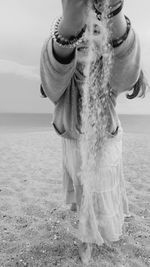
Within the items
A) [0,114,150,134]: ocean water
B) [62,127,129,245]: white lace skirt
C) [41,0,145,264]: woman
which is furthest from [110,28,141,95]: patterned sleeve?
[0,114,150,134]: ocean water

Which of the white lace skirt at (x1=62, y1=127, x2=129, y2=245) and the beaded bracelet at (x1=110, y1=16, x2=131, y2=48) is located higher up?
the beaded bracelet at (x1=110, y1=16, x2=131, y2=48)

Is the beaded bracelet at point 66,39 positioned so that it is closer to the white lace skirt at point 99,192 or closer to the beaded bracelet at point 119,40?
the beaded bracelet at point 119,40

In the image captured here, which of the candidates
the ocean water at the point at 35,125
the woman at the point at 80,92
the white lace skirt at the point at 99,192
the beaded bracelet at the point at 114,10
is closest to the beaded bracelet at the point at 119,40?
the woman at the point at 80,92

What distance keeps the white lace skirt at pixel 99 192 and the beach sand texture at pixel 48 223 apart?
41 centimetres

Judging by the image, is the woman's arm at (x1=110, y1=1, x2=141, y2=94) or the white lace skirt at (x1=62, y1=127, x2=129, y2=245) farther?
the white lace skirt at (x1=62, y1=127, x2=129, y2=245)

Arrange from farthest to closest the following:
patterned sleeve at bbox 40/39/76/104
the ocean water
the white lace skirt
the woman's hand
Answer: the ocean water → the white lace skirt → patterned sleeve at bbox 40/39/76/104 → the woman's hand

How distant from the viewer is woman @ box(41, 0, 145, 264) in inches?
60.4

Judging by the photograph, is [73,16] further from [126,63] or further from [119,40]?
[126,63]

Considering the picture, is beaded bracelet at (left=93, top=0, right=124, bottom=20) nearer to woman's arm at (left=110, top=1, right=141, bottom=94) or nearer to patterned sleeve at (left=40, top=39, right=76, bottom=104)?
woman's arm at (left=110, top=1, right=141, bottom=94)

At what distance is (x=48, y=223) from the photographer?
324cm

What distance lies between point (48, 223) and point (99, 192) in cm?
124

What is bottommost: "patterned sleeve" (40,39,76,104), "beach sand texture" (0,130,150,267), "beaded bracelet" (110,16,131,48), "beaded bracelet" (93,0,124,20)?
"beach sand texture" (0,130,150,267)

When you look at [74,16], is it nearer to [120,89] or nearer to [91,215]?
[120,89]

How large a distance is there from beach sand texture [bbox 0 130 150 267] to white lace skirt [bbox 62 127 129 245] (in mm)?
411
